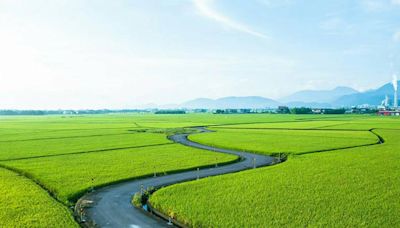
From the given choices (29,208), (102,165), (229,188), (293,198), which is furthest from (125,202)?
(102,165)

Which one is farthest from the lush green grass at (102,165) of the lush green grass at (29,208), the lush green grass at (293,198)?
the lush green grass at (293,198)

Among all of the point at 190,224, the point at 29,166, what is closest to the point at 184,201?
the point at 190,224

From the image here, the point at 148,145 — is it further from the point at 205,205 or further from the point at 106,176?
the point at 205,205

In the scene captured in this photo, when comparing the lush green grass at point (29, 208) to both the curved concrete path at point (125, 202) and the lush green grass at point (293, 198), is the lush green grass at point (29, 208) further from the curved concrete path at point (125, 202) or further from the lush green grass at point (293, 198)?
the lush green grass at point (293, 198)

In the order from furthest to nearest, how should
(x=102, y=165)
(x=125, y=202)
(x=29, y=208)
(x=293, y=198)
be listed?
(x=102, y=165) → (x=125, y=202) → (x=293, y=198) → (x=29, y=208)

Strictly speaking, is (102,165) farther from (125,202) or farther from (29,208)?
(29,208)
